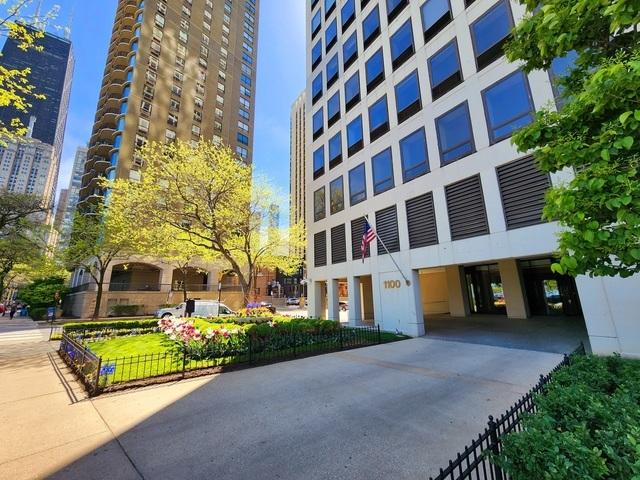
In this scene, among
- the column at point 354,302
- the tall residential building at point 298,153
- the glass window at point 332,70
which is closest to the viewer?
the column at point 354,302

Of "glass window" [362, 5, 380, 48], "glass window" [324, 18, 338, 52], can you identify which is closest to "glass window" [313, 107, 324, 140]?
"glass window" [324, 18, 338, 52]

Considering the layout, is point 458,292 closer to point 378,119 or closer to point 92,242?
point 378,119

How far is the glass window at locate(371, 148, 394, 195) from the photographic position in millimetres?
16955

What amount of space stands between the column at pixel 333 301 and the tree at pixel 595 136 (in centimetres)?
1711

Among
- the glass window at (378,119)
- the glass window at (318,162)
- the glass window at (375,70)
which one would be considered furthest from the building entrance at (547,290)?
the glass window at (318,162)

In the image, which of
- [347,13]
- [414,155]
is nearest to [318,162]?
[414,155]

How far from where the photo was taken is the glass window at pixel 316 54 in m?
26.0

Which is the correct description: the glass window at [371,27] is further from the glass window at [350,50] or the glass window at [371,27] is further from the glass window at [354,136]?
the glass window at [354,136]

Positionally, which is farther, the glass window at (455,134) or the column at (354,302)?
the column at (354,302)

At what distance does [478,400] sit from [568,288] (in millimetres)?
16355

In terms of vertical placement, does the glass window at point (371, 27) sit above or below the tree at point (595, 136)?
above

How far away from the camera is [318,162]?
24203 millimetres

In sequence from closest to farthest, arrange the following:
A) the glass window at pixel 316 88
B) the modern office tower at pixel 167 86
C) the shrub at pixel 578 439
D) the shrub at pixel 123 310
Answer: the shrub at pixel 578 439 < the glass window at pixel 316 88 < the shrub at pixel 123 310 < the modern office tower at pixel 167 86

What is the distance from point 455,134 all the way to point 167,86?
1989 inches
